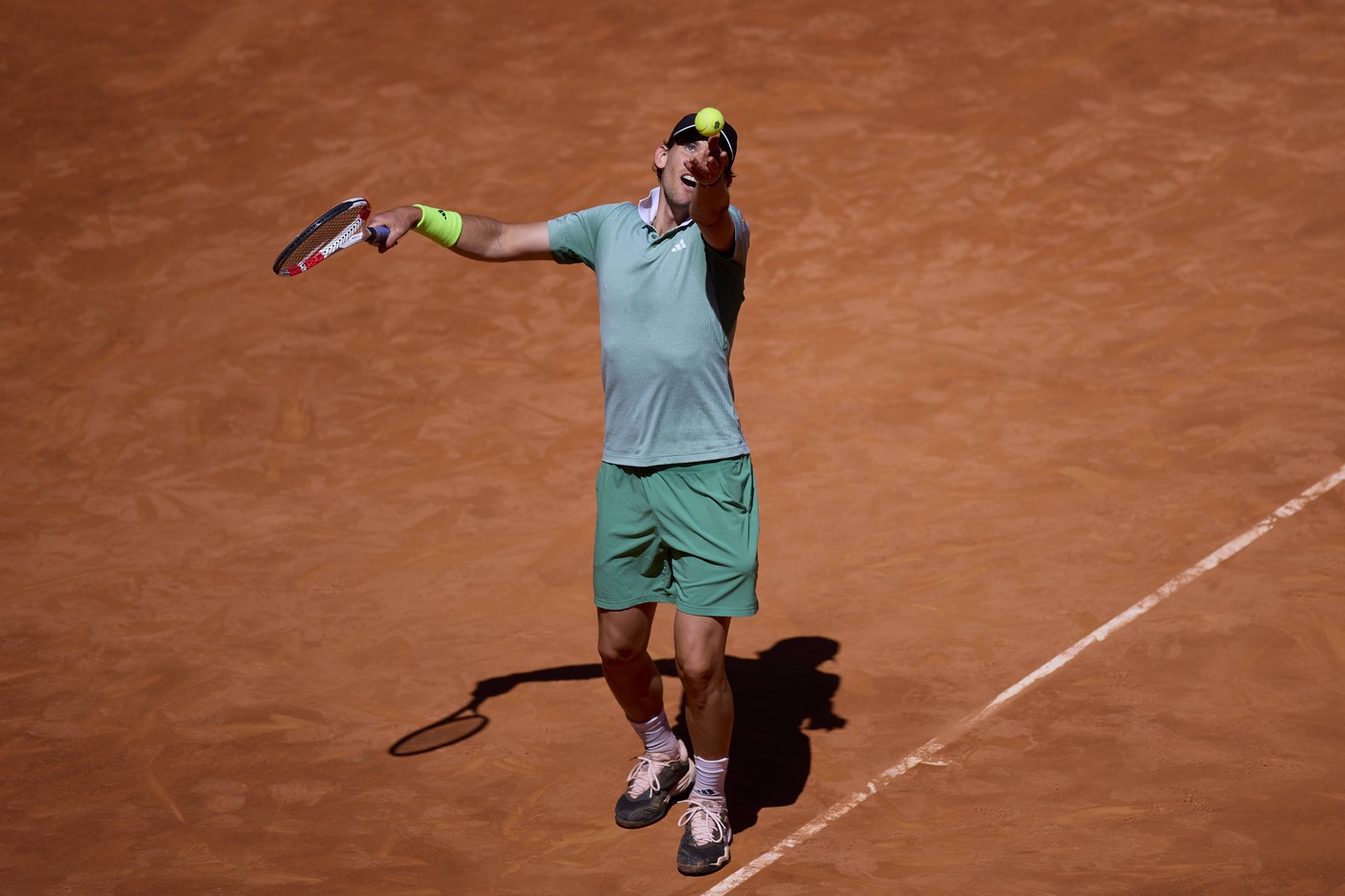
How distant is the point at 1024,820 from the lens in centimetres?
505

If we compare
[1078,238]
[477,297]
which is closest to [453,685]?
[477,297]

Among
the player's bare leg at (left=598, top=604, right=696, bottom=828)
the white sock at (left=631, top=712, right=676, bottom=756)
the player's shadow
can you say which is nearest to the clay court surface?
the player's shadow

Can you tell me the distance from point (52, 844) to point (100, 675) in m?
1.42

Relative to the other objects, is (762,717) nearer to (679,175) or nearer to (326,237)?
(679,175)

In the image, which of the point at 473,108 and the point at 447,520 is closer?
the point at 447,520

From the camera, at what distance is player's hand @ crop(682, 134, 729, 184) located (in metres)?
4.21

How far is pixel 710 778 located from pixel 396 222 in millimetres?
2143

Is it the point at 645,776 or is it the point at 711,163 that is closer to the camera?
the point at 711,163

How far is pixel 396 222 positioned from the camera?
481cm

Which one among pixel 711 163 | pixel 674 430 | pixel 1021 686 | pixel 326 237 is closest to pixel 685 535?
pixel 674 430

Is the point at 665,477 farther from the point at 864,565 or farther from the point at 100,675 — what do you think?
the point at 100,675

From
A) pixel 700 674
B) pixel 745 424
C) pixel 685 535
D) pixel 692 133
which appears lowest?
pixel 700 674

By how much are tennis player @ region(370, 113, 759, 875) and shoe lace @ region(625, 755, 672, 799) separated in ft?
0.90

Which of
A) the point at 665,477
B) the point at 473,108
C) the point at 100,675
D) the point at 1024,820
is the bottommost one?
the point at 1024,820
